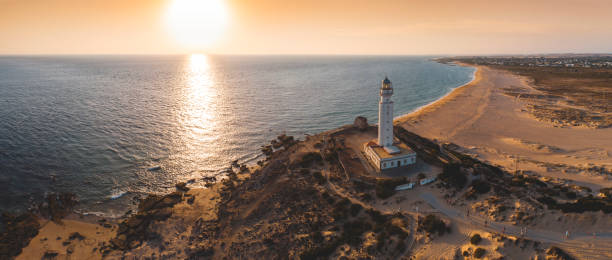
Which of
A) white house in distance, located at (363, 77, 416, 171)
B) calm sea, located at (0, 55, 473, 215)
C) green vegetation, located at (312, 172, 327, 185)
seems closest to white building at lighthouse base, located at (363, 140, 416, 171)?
white house in distance, located at (363, 77, 416, 171)

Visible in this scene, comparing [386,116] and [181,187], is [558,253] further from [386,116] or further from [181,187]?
[181,187]

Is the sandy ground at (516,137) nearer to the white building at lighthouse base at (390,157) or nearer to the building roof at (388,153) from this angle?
the building roof at (388,153)

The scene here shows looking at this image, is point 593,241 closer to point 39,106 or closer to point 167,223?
point 167,223

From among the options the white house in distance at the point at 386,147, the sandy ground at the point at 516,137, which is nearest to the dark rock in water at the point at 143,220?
the white house in distance at the point at 386,147

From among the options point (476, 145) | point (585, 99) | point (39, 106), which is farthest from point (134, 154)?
point (585, 99)

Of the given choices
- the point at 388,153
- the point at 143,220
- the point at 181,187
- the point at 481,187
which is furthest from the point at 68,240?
the point at 481,187
